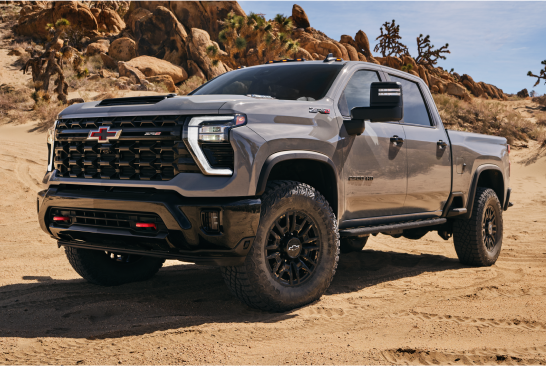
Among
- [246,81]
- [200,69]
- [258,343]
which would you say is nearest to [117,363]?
[258,343]

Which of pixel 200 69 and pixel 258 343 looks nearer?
pixel 258 343

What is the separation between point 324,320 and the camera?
3.85m

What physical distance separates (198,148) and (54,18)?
5059cm

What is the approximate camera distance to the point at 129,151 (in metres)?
3.71

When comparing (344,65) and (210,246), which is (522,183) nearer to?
(344,65)

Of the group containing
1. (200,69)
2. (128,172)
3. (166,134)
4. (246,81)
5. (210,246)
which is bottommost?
(210,246)

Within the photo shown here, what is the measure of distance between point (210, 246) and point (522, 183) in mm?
17670

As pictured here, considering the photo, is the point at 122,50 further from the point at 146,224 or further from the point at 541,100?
the point at 146,224

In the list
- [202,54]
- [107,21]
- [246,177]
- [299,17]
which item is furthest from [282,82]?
[299,17]

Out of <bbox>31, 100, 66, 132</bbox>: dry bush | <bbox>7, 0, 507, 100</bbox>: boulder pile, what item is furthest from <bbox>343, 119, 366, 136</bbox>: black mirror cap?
<bbox>7, 0, 507, 100</bbox>: boulder pile

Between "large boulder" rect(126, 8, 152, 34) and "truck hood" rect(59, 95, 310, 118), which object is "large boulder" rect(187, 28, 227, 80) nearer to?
"large boulder" rect(126, 8, 152, 34)

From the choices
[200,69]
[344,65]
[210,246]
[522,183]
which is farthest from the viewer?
[200,69]

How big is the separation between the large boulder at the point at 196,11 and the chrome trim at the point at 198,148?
47.5 meters

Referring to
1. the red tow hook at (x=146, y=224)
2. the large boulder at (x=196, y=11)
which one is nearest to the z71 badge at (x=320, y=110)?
the red tow hook at (x=146, y=224)
